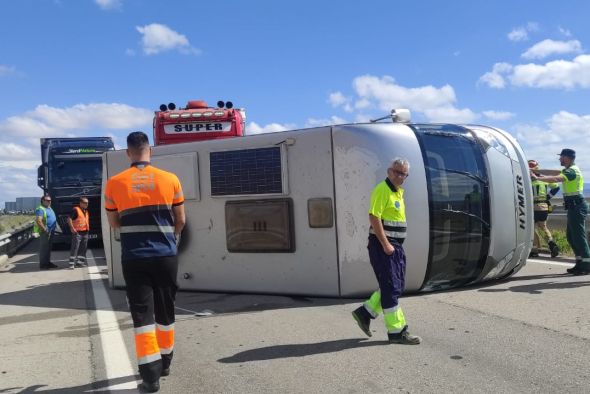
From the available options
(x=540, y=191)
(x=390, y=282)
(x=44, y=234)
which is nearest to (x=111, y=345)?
(x=390, y=282)

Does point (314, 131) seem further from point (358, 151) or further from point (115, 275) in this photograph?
point (115, 275)

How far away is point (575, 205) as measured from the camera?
8.55 metres

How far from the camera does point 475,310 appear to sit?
618 cm

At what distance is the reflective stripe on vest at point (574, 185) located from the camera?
8516mm

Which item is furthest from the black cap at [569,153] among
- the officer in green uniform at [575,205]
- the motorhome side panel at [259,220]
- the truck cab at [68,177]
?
the truck cab at [68,177]

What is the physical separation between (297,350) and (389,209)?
156 cm

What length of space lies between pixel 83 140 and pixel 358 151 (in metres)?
12.4

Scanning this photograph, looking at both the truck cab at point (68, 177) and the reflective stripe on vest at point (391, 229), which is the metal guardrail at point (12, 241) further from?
the reflective stripe on vest at point (391, 229)

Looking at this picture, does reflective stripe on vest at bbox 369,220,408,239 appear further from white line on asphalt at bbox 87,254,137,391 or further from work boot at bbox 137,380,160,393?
white line on asphalt at bbox 87,254,137,391

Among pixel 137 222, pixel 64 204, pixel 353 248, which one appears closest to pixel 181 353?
pixel 137 222

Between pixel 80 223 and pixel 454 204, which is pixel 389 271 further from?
pixel 80 223

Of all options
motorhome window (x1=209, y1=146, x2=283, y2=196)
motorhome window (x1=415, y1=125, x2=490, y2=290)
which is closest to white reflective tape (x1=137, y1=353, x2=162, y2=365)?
motorhome window (x1=209, y1=146, x2=283, y2=196)

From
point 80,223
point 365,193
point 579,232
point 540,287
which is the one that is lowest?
point 540,287

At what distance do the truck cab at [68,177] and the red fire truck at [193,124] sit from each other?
13.9ft
